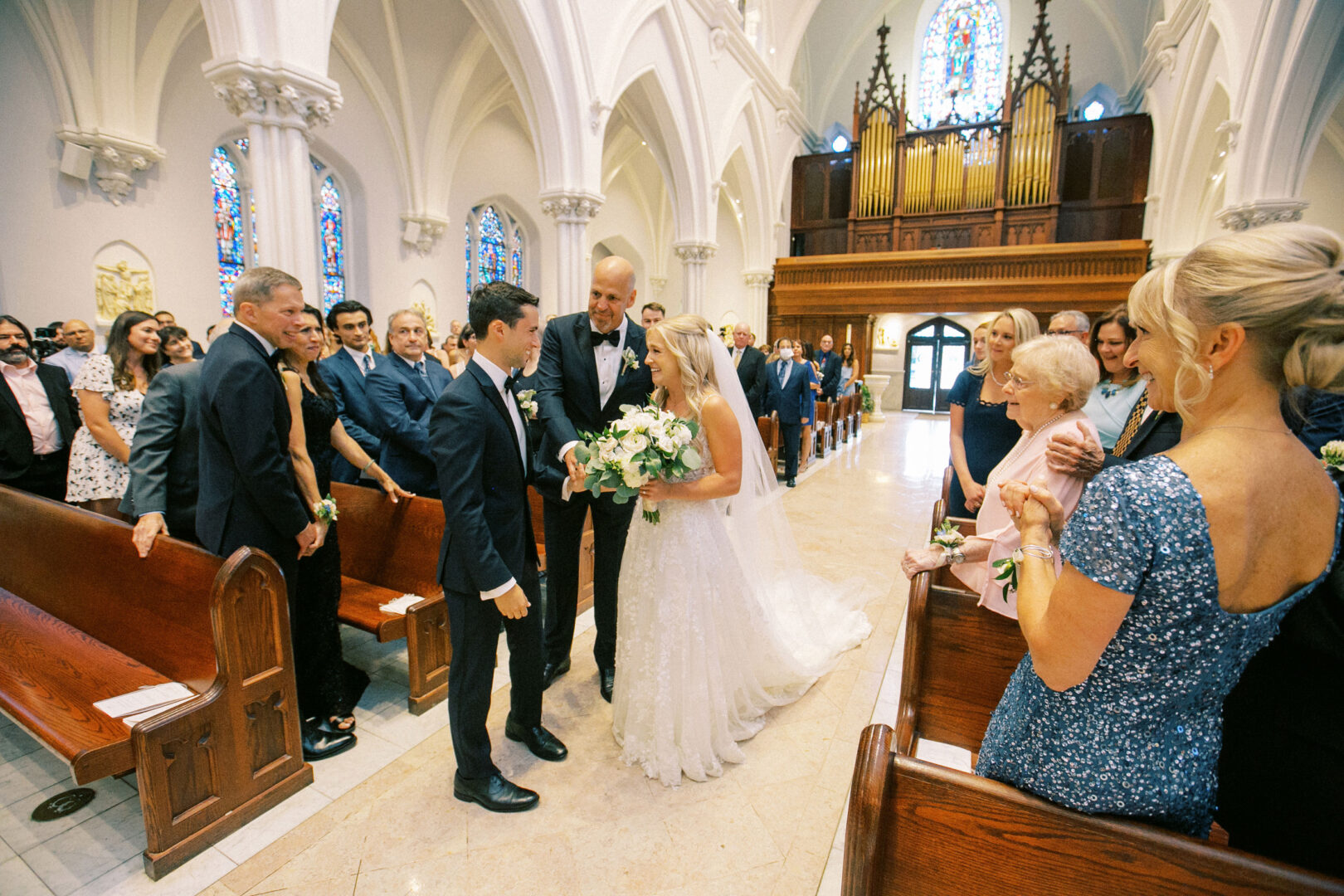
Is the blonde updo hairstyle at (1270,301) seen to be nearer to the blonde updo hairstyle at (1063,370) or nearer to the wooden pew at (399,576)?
the blonde updo hairstyle at (1063,370)

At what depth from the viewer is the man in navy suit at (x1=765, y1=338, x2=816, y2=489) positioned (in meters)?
7.76

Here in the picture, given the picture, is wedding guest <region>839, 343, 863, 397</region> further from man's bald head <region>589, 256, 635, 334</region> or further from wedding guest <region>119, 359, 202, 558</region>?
wedding guest <region>119, 359, 202, 558</region>

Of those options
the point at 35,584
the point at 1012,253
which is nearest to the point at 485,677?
the point at 35,584

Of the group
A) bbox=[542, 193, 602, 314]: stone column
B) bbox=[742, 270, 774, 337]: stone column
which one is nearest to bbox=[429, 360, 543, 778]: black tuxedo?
bbox=[542, 193, 602, 314]: stone column

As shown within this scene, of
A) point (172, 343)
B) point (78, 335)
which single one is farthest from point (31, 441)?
point (172, 343)

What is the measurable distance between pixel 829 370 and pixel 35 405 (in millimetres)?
9869

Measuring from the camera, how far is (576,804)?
7.55ft

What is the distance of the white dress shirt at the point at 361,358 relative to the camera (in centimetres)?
376

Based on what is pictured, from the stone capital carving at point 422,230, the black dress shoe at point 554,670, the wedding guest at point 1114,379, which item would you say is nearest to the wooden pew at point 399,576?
the black dress shoe at point 554,670

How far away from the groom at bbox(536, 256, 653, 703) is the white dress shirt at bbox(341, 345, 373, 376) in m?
1.42

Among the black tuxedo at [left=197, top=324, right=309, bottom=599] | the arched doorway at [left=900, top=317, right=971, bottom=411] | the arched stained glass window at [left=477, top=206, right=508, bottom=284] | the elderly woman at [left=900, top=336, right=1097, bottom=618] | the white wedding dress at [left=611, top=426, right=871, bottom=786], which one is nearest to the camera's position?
the elderly woman at [left=900, top=336, right=1097, bottom=618]

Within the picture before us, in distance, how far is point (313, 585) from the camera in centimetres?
268

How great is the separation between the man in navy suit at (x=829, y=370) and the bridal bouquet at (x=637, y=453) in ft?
29.0

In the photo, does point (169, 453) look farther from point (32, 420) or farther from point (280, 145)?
point (280, 145)
